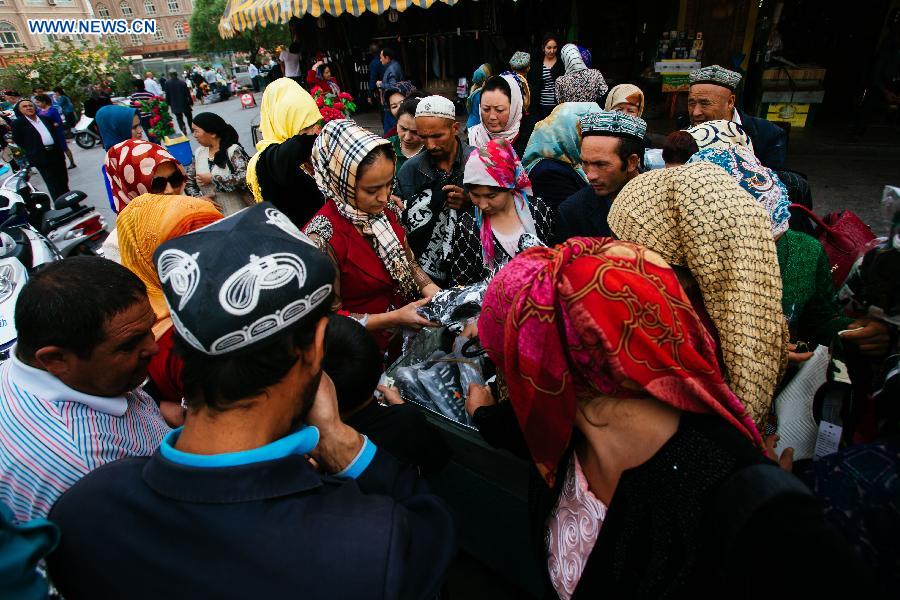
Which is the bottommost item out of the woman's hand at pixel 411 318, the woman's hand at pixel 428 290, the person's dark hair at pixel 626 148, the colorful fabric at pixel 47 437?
the woman's hand at pixel 428 290

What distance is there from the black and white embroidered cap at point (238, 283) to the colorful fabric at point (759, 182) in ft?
6.35

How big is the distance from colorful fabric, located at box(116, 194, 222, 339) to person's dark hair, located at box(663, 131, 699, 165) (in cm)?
271

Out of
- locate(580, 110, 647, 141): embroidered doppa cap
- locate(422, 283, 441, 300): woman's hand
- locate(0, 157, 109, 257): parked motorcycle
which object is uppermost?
locate(580, 110, 647, 141): embroidered doppa cap

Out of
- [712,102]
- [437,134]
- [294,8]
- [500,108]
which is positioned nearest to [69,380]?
[437,134]

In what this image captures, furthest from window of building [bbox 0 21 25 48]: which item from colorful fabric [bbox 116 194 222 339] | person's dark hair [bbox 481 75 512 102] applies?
colorful fabric [bbox 116 194 222 339]

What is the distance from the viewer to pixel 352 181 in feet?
7.33

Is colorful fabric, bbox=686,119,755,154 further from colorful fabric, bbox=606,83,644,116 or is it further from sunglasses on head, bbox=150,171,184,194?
sunglasses on head, bbox=150,171,184,194

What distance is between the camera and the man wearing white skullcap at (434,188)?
2.96 m

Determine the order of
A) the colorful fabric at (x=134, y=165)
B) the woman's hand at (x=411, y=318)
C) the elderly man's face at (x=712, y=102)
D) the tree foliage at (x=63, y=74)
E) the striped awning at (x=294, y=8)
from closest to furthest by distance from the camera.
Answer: the woman's hand at (x=411, y=318) → the colorful fabric at (x=134, y=165) → the elderly man's face at (x=712, y=102) → the striped awning at (x=294, y=8) → the tree foliage at (x=63, y=74)

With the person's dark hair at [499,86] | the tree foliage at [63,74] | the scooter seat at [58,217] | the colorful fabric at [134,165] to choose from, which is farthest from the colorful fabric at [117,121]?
the tree foliage at [63,74]

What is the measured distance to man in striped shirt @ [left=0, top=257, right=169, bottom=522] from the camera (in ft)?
4.15

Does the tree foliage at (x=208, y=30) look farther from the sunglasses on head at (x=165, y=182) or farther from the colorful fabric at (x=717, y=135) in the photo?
the colorful fabric at (x=717, y=135)

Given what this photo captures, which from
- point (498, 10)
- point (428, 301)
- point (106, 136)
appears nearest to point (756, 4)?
point (498, 10)

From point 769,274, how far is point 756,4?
33.7 ft
